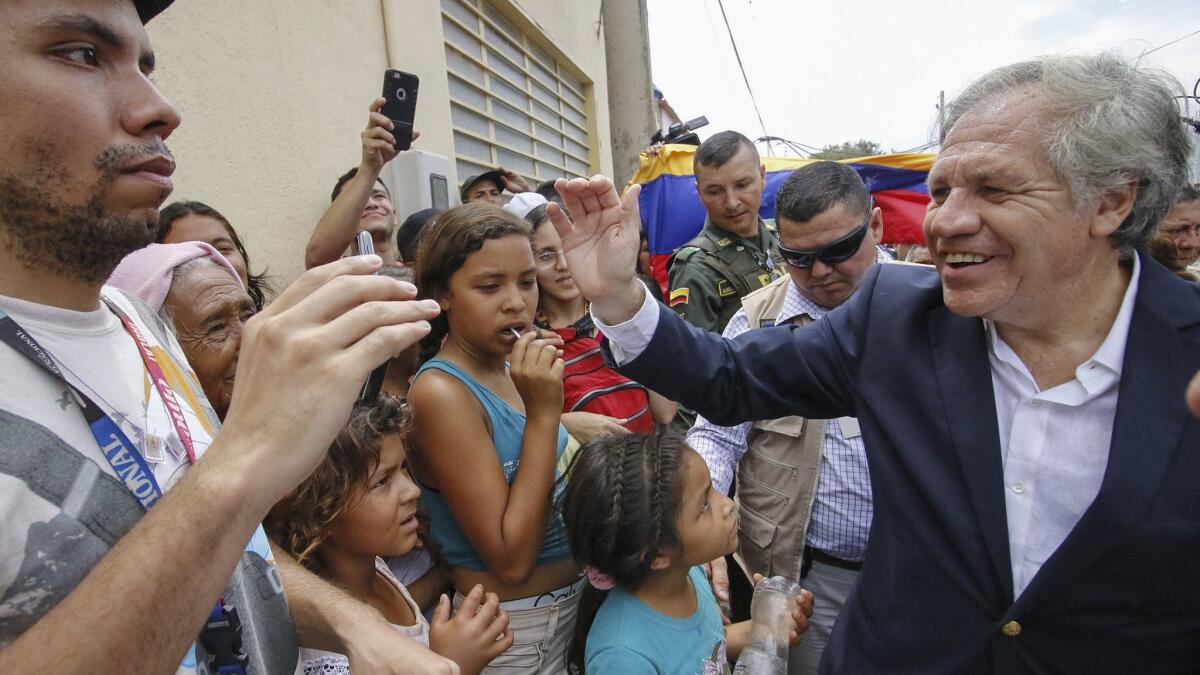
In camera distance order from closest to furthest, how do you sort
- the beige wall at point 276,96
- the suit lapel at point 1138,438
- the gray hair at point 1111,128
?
1. the suit lapel at point 1138,438
2. the gray hair at point 1111,128
3. the beige wall at point 276,96

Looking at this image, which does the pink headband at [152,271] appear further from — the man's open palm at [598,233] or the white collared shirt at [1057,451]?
the white collared shirt at [1057,451]

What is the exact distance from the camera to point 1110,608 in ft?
4.13

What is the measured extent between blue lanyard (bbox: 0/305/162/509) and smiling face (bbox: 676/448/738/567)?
1325 millimetres

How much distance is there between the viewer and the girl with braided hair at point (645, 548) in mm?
1797

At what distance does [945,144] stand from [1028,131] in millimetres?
183

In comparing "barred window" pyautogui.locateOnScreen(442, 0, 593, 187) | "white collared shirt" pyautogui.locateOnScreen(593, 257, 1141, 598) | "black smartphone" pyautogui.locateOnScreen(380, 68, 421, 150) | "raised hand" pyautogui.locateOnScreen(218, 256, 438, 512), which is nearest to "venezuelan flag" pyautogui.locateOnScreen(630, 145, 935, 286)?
"barred window" pyautogui.locateOnScreen(442, 0, 593, 187)

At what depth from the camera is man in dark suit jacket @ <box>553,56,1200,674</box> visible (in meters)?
1.24

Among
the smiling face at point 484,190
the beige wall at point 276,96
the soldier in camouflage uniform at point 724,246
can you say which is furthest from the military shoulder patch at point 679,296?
the beige wall at point 276,96

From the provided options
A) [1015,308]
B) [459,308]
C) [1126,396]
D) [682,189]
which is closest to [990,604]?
[1126,396]

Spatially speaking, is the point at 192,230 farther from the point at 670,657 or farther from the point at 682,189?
the point at 682,189

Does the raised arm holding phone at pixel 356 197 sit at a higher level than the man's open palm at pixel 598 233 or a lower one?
higher

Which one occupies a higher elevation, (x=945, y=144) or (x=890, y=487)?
(x=945, y=144)

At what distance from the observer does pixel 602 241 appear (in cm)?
170

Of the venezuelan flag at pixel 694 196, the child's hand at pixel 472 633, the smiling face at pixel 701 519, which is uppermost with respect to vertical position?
the venezuelan flag at pixel 694 196
